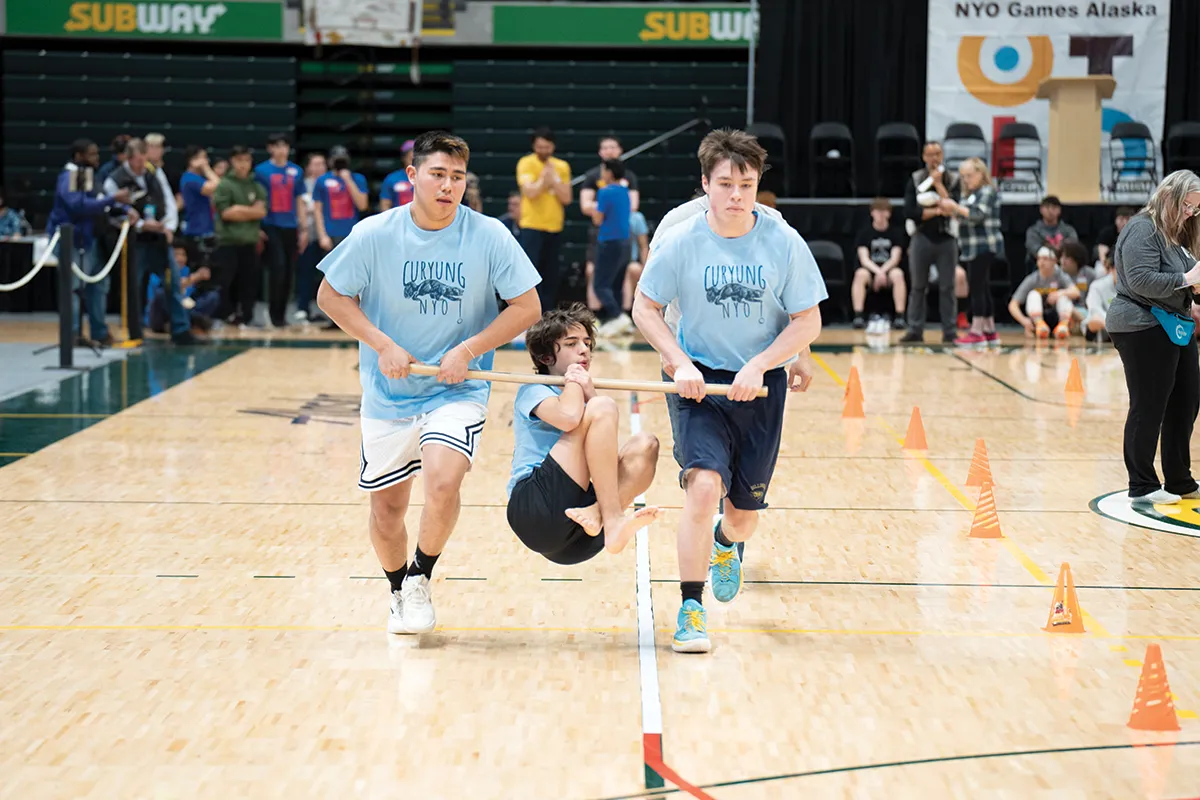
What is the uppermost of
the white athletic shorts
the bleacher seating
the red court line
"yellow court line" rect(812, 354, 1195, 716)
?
the bleacher seating

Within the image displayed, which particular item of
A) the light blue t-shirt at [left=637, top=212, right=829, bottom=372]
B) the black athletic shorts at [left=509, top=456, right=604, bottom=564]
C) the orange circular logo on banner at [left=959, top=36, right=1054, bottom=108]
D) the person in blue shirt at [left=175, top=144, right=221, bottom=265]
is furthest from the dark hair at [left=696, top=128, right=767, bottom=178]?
the orange circular logo on banner at [left=959, top=36, right=1054, bottom=108]

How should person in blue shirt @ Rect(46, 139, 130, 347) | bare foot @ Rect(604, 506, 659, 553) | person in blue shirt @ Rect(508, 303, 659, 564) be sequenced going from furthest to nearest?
person in blue shirt @ Rect(46, 139, 130, 347) → person in blue shirt @ Rect(508, 303, 659, 564) → bare foot @ Rect(604, 506, 659, 553)

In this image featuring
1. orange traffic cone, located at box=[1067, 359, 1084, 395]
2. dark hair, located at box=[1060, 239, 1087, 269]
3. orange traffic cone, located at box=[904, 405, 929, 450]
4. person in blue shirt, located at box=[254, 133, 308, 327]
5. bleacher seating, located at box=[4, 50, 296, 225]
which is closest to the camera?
orange traffic cone, located at box=[904, 405, 929, 450]

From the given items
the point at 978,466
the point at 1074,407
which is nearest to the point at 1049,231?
the point at 1074,407

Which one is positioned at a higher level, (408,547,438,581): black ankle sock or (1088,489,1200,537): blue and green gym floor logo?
(408,547,438,581): black ankle sock

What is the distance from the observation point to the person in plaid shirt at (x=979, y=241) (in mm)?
14789

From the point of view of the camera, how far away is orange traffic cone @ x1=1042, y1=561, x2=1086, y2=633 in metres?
5.00

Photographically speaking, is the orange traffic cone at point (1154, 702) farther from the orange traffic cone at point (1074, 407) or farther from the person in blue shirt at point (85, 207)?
the person in blue shirt at point (85, 207)

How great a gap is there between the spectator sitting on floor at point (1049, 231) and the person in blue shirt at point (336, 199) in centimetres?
734

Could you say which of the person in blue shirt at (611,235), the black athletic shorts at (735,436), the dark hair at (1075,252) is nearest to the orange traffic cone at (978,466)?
the black athletic shorts at (735,436)

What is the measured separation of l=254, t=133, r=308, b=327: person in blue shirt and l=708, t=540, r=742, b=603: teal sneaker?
11.3 metres

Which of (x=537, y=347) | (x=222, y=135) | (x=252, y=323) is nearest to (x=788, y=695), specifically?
(x=537, y=347)

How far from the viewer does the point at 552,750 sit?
3.90 m

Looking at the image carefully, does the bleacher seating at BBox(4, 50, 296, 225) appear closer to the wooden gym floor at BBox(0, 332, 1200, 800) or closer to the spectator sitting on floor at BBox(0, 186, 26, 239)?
the spectator sitting on floor at BBox(0, 186, 26, 239)
